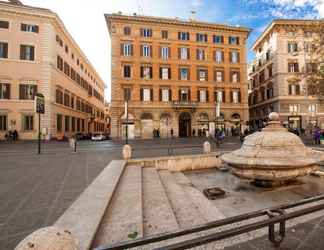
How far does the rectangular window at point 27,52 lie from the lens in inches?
1002

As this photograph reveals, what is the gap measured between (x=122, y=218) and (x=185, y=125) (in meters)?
31.1

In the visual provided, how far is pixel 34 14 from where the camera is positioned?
2591cm

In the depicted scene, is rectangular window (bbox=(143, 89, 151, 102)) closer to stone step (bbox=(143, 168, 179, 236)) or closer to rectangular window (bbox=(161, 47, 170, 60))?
rectangular window (bbox=(161, 47, 170, 60))

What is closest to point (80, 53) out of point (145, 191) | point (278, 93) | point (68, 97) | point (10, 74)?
point (68, 97)

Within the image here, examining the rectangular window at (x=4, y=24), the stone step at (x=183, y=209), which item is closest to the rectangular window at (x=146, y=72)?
the rectangular window at (x=4, y=24)

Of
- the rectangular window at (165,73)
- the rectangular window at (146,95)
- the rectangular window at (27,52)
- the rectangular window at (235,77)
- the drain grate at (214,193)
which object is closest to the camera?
the drain grate at (214,193)

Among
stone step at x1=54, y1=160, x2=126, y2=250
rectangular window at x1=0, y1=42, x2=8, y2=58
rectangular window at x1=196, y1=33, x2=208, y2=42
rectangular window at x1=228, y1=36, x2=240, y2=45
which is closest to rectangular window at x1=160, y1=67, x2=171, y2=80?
rectangular window at x1=196, y1=33, x2=208, y2=42

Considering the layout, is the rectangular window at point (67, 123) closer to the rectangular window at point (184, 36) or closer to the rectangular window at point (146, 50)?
the rectangular window at point (146, 50)

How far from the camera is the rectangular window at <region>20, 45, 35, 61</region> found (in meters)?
25.5

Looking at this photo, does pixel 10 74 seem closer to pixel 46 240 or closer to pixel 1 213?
pixel 1 213

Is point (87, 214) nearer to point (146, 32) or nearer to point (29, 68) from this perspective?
point (29, 68)

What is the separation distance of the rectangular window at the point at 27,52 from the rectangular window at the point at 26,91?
3.59 meters

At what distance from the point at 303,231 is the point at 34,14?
33.8 metres

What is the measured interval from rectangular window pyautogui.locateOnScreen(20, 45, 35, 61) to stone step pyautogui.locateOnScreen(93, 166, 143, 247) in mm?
28210
